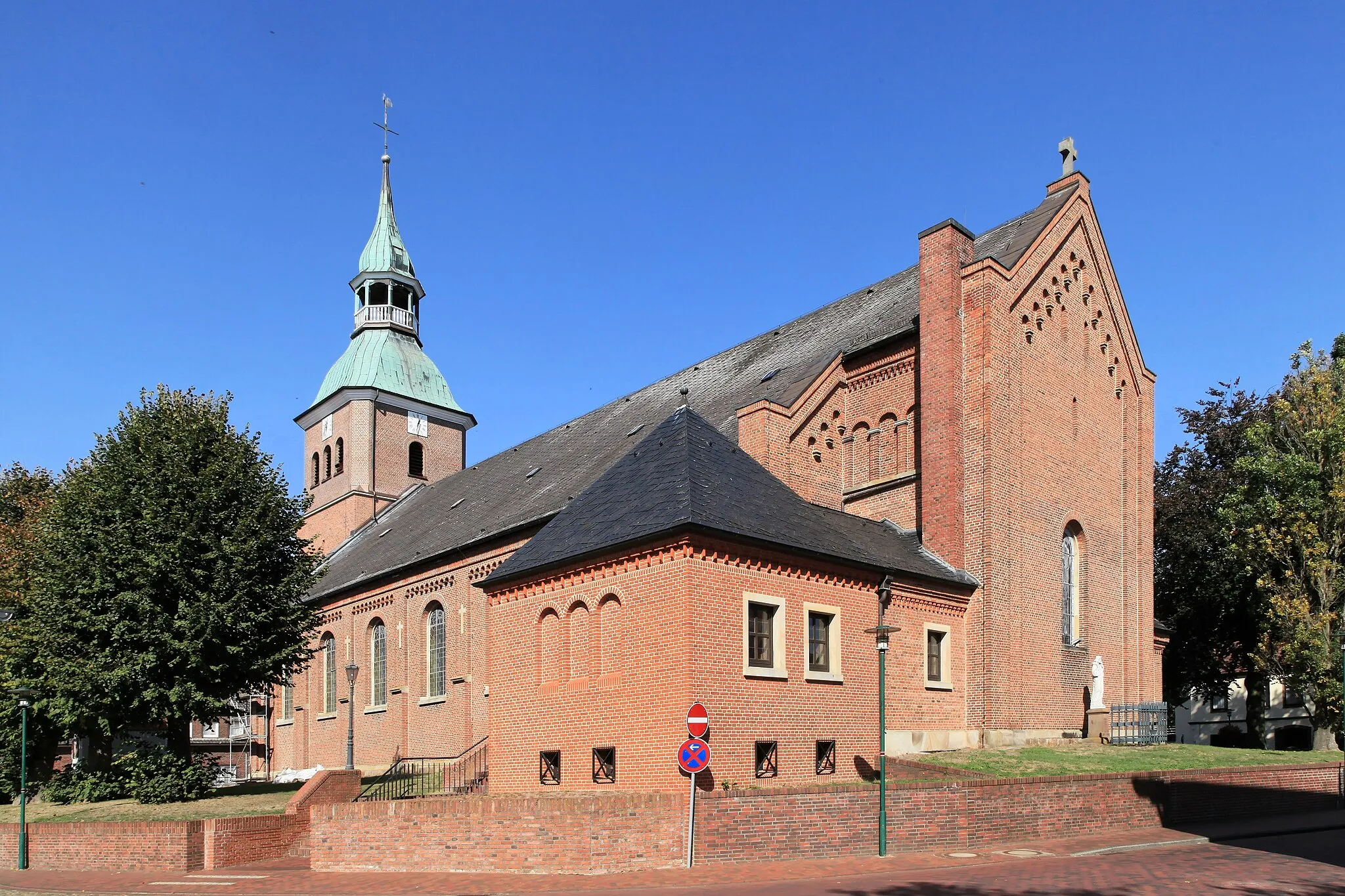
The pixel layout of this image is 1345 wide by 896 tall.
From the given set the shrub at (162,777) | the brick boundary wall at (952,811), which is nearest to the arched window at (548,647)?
the brick boundary wall at (952,811)

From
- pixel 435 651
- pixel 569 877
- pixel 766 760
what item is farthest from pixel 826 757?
pixel 435 651

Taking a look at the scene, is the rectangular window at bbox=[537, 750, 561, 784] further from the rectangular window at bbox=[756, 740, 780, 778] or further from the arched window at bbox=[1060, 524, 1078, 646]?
the arched window at bbox=[1060, 524, 1078, 646]

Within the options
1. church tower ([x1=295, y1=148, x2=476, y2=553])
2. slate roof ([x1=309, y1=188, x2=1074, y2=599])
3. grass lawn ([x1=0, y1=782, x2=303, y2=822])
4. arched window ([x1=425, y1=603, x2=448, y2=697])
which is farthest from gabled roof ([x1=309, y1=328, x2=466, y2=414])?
grass lawn ([x1=0, y1=782, x2=303, y2=822])

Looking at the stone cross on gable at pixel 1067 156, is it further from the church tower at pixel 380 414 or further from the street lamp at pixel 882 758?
the church tower at pixel 380 414

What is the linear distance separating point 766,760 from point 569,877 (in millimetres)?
5051

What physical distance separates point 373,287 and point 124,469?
2781 cm

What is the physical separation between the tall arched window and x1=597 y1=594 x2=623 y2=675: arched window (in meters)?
32.5

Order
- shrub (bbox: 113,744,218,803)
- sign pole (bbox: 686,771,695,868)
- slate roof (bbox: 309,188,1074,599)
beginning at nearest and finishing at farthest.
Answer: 1. sign pole (bbox: 686,771,695,868)
2. shrub (bbox: 113,744,218,803)
3. slate roof (bbox: 309,188,1074,599)

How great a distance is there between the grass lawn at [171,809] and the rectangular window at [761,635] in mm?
10548

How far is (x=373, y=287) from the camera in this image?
54000 millimetres

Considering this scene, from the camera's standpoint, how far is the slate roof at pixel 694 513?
69.2ft

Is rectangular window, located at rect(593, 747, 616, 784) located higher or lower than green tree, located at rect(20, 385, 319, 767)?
lower

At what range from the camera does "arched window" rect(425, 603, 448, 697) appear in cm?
3494

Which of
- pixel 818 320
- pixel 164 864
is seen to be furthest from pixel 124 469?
pixel 818 320
